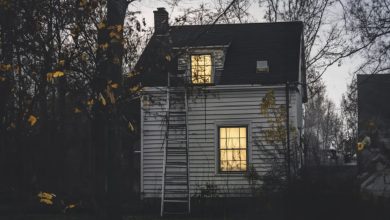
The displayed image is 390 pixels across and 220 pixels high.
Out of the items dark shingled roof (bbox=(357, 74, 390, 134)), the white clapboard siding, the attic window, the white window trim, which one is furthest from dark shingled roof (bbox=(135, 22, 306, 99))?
dark shingled roof (bbox=(357, 74, 390, 134))

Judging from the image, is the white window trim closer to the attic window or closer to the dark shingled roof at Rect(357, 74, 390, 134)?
the attic window

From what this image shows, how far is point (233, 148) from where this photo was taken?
1945 cm

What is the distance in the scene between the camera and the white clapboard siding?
1928 centimetres

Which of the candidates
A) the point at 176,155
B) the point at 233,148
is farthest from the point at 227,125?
the point at 176,155

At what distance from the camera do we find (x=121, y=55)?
10344mm

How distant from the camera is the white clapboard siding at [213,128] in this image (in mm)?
19281

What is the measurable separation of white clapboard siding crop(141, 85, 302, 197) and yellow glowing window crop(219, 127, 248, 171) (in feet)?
0.71

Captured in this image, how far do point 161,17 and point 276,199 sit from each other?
13863 millimetres

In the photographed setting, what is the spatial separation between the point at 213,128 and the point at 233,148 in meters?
1.01

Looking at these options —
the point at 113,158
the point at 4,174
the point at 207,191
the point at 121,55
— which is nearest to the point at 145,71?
the point at 121,55

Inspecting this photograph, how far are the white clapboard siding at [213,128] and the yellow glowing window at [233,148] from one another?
218mm

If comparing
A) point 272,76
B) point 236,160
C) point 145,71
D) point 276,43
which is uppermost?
point 276,43

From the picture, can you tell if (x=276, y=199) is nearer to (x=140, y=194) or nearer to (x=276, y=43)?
(x=140, y=194)

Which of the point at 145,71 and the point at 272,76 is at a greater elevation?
the point at 272,76
